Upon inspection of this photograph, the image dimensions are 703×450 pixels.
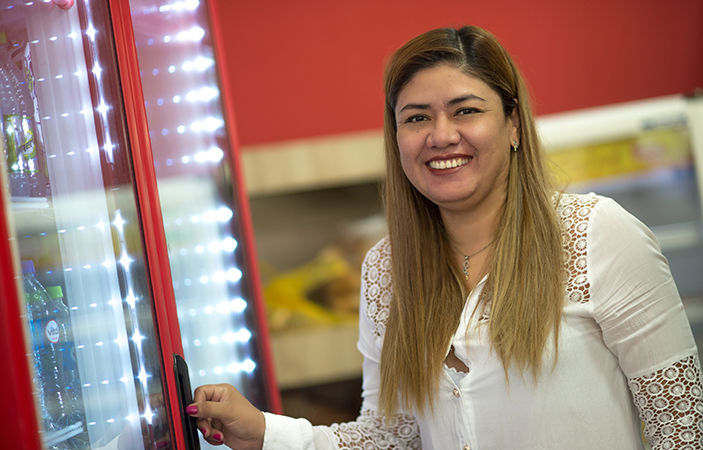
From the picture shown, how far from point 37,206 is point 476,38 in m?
0.81

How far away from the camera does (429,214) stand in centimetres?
131

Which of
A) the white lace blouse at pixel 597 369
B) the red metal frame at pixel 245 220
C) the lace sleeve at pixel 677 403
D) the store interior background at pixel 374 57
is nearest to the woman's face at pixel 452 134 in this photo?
the white lace blouse at pixel 597 369

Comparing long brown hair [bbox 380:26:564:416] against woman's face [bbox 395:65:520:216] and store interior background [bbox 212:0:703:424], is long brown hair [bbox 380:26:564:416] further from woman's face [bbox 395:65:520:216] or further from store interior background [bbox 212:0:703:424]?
store interior background [bbox 212:0:703:424]

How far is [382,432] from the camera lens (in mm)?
1304

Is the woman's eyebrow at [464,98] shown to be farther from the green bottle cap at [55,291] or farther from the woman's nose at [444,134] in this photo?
the green bottle cap at [55,291]

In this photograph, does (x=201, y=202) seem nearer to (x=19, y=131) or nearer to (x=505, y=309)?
(x=19, y=131)

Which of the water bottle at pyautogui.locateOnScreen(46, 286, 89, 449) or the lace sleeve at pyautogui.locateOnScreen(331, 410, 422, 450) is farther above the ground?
the water bottle at pyautogui.locateOnScreen(46, 286, 89, 449)

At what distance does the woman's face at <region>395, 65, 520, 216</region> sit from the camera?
112cm

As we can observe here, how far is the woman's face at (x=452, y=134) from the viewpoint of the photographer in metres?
1.12

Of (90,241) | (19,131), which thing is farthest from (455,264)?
(19,131)

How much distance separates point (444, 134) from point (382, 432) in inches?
25.4

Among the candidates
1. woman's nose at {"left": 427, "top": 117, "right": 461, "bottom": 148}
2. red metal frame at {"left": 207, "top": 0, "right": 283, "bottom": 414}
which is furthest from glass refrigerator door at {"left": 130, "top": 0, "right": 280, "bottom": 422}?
woman's nose at {"left": 427, "top": 117, "right": 461, "bottom": 148}

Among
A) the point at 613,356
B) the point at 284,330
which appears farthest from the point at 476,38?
the point at 284,330

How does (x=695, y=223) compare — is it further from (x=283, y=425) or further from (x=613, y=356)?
(x=283, y=425)
